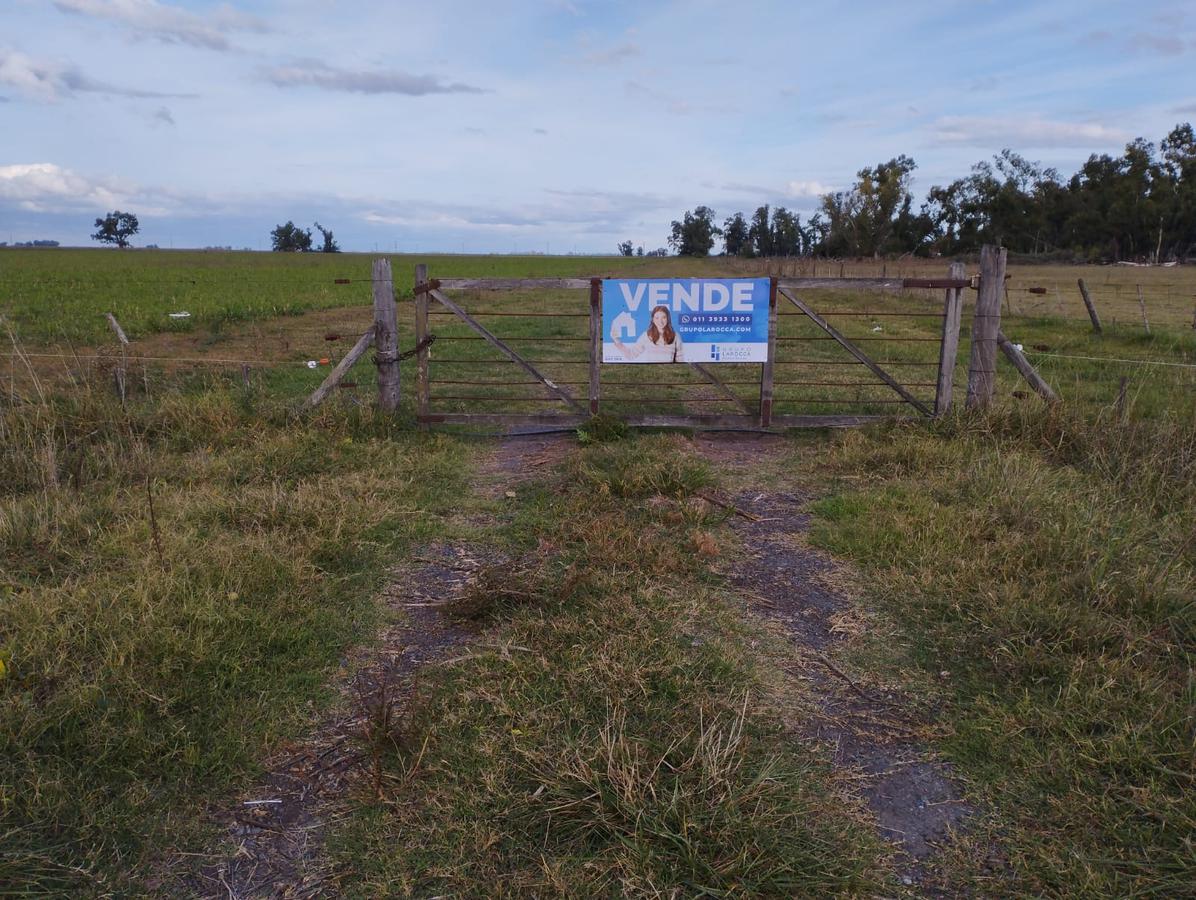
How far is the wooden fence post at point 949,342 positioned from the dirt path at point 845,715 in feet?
11.2

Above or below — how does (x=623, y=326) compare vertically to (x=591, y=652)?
above

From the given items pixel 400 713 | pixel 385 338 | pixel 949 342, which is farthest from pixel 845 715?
pixel 385 338

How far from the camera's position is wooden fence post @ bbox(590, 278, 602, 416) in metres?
8.23

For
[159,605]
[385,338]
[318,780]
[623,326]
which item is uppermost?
[623,326]

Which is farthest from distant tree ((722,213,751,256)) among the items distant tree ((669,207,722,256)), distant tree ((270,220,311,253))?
distant tree ((270,220,311,253))

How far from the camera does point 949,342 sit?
8477 millimetres

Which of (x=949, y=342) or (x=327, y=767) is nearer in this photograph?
(x=327, y=767)

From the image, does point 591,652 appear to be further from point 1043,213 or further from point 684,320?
point 1043,213

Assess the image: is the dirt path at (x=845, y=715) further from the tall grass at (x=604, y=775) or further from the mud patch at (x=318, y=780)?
the mud patch at (x=318, y=780)

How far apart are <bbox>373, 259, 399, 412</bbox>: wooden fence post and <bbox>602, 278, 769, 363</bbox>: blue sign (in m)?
2.19

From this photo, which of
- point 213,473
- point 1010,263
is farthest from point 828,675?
point 1010,263

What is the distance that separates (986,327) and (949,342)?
374 mm

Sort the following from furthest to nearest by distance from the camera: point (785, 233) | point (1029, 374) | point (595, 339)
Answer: point (785, 233) < point (595, 339) < point (1029, 374)

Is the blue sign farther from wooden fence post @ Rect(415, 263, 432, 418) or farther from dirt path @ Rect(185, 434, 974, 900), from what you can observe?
dirt path @ Rect(185, 434, 974, 900)
